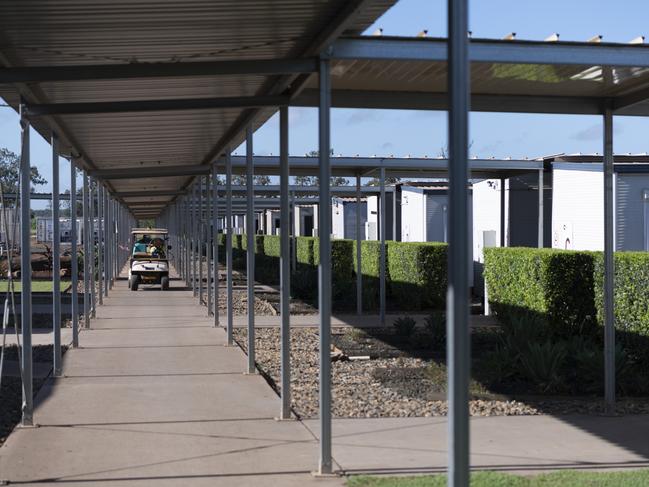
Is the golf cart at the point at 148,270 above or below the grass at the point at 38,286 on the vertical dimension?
above

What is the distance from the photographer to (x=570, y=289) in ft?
50.2

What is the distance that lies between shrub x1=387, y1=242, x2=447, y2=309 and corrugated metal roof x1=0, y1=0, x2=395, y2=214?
11.6m

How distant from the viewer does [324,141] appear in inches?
290

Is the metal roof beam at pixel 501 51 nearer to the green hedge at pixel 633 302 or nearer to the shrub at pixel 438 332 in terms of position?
the green hedge at pixel 633 302

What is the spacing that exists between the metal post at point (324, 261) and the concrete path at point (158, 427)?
0.29 meters

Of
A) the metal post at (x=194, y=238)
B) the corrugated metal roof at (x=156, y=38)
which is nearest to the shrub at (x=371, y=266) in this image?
the metal post at (x=194, y=238)

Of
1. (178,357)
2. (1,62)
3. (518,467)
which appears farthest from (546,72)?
(178,357)

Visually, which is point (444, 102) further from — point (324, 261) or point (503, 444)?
point (503, 444)

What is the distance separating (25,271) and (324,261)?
285cm

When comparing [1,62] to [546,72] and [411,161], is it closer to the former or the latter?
[546,72]

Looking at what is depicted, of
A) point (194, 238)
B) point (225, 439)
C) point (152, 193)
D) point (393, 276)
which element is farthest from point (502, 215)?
point (225, 439)

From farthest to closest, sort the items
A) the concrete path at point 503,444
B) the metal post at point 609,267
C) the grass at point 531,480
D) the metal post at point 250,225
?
1. the metal post at point 250,225
2. the metal post at point 609,267
3. the concrete path at point 503,444
4. the grass at point 531,480

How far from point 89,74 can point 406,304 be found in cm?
1626

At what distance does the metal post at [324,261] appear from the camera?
7254 mm
